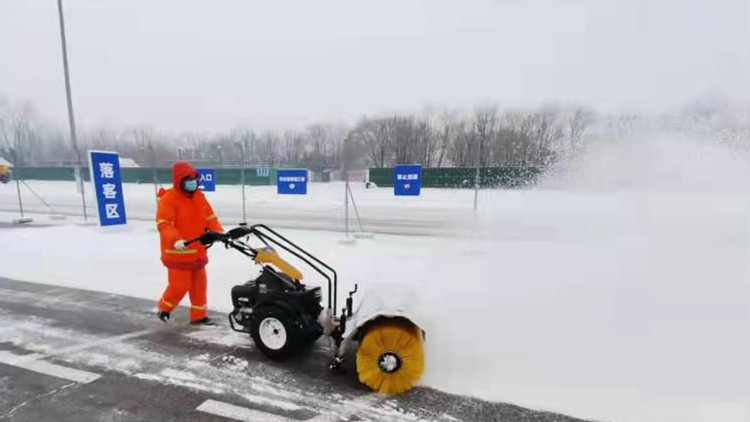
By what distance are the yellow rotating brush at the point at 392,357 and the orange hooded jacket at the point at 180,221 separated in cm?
231

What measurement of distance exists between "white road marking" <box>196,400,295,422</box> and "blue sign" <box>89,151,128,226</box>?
8.56 metres

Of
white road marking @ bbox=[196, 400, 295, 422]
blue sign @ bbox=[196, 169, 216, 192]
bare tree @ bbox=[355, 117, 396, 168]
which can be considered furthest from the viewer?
bare tree @ bbox=[355, 117, 396, 168]

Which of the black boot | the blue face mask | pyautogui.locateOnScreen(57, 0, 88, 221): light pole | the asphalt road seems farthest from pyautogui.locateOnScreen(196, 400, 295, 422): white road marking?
pyautogui.locateOnScreen(57, 0, 88, 221): light pole

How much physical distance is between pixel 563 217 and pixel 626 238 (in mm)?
945

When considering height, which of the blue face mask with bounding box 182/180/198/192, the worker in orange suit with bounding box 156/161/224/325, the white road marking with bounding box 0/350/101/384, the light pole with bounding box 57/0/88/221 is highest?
the light pole with bounding box 57/0/88/221

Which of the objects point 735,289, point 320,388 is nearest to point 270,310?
point 320,388

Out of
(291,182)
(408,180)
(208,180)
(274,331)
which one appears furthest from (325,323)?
(208,180)

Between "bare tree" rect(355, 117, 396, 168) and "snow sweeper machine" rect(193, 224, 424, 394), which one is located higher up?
"bare tree" rect(355, 117, 396, 168)

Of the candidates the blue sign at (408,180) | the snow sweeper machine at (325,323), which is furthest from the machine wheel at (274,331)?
the blue sign at (408,180)

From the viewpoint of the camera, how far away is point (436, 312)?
4039mm

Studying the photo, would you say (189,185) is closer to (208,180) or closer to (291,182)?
(291,182)

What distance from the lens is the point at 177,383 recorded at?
3.20 metres

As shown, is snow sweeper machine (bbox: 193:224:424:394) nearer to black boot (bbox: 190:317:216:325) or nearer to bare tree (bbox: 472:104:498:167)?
black boot (bbox: 190:317:216:325)

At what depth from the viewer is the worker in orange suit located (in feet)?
13.6
